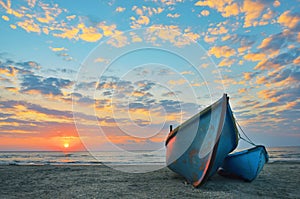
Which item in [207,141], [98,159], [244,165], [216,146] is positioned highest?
[207,141]

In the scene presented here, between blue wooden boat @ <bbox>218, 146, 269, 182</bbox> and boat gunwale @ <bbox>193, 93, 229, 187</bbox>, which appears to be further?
blue wooden boat @ <bbox>218, 146, 269, 182</bbox>

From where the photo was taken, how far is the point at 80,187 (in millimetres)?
8305

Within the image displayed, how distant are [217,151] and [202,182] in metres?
1.12

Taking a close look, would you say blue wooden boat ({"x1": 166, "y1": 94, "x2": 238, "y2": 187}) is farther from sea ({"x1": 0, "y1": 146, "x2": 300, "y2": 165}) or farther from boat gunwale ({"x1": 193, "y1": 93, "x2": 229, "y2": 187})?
sea ({"x1": 0, "y1": 146, "x2": 300, "y2": 165})

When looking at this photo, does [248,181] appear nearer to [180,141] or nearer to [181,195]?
[180,141]

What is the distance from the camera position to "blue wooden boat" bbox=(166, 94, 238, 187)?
7.81 meters

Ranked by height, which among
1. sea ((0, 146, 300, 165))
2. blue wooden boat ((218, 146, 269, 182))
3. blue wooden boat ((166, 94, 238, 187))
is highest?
blue wooden boat ((166, 94, 238, 187))

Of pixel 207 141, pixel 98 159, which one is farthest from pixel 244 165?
pixel 98 159

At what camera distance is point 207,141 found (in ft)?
26.5

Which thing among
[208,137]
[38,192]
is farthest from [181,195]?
[38,192]

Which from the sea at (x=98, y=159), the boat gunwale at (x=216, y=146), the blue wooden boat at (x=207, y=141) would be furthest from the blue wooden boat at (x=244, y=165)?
the sea at (x=98, y=159)

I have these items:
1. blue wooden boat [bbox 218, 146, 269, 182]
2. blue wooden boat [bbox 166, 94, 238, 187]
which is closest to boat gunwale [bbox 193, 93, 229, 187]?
blue wooden boat [bbox 166, 94, 238, 187]

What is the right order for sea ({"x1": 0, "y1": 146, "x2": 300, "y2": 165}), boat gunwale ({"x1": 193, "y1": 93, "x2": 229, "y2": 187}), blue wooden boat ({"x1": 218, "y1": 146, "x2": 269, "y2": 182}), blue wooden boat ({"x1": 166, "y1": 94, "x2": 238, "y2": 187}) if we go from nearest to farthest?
1. boat gunwale ({"x1": 193, "y1": 93, "x2": 229, "y2": 187})
2. blue wooden boat ({"x1": 166, "y1": 94, "x2": 238, "y2": 187})
3. blue wooden boat ({"x1": 218, "y1": 146, "x2": 269, "y2": 182})
4. sea ({"x1": 0, "y1": 146, "x2": 300, "y2": 165})

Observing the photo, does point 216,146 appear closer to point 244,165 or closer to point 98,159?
point 244,165
